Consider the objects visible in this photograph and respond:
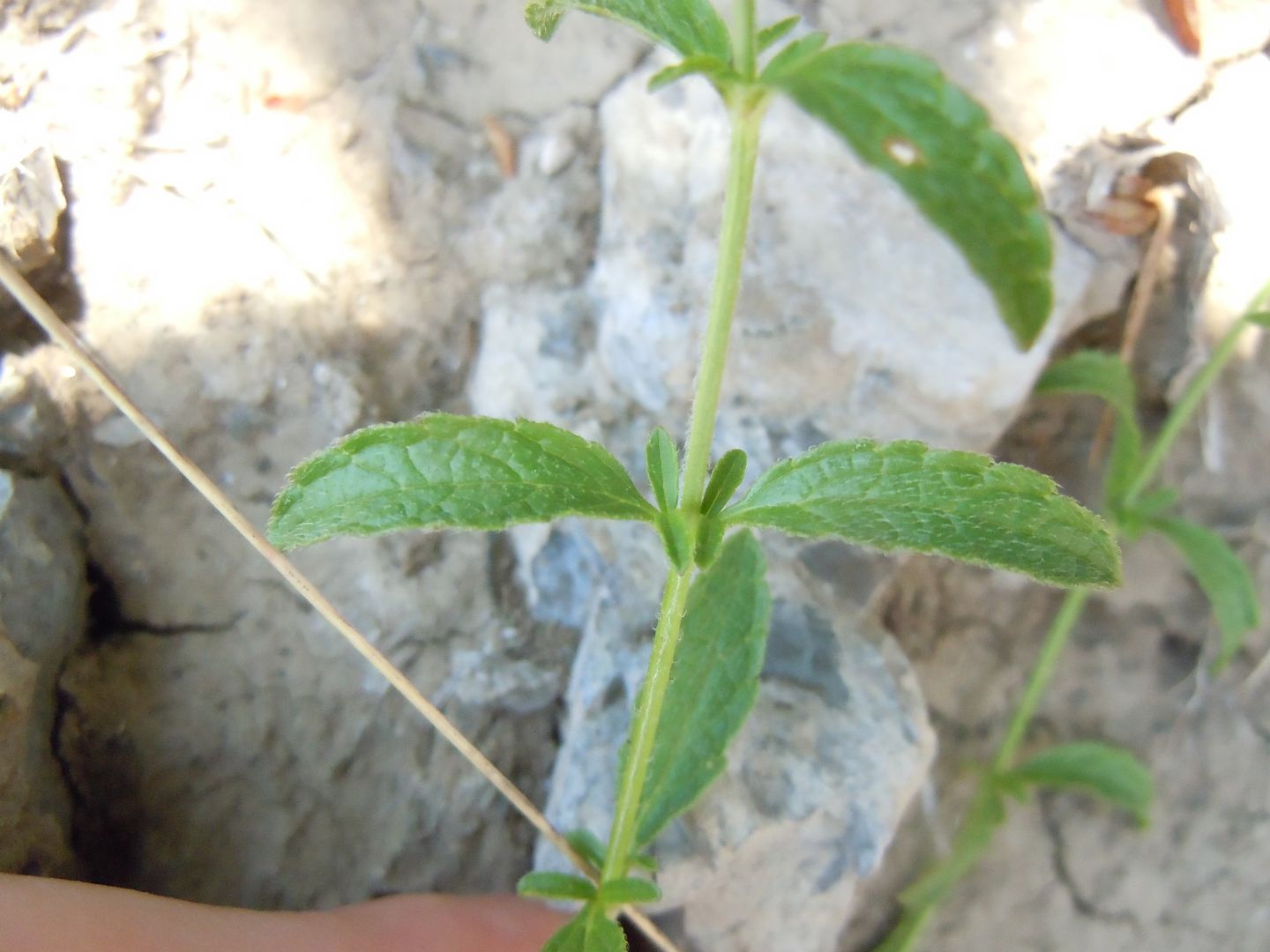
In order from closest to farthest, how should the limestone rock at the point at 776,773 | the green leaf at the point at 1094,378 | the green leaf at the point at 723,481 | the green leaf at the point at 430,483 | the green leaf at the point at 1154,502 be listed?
the green leaf at the point at 430,483 → the green leaf at the point at 723,481 → the limestone rock at the point at 776,773 → the green leaf at the point at 1094,378 → the green leaf at the point at 1154,502

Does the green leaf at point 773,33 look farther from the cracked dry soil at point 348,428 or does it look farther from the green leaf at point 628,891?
the green leaf at point 628,891

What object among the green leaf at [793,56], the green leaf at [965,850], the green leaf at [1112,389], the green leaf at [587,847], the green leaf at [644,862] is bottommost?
the green leaf at [965,850]

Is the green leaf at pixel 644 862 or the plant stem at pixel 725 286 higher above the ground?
the plant stem at pixel 725 286

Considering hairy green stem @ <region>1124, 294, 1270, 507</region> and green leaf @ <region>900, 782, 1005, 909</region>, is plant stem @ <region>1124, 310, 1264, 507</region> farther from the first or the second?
green leaf @ <region>900, 782, 1005, 909</region>

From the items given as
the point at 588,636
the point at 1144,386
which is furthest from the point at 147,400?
the point at 1144,386

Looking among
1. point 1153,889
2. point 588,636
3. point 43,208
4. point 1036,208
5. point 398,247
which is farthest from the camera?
point 1153,889

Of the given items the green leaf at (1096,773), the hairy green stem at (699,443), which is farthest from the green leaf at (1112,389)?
the hairy green stem at (699,443)

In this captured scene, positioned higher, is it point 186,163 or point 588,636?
point 186,163

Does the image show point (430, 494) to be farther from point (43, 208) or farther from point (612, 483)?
point (43, 208)
